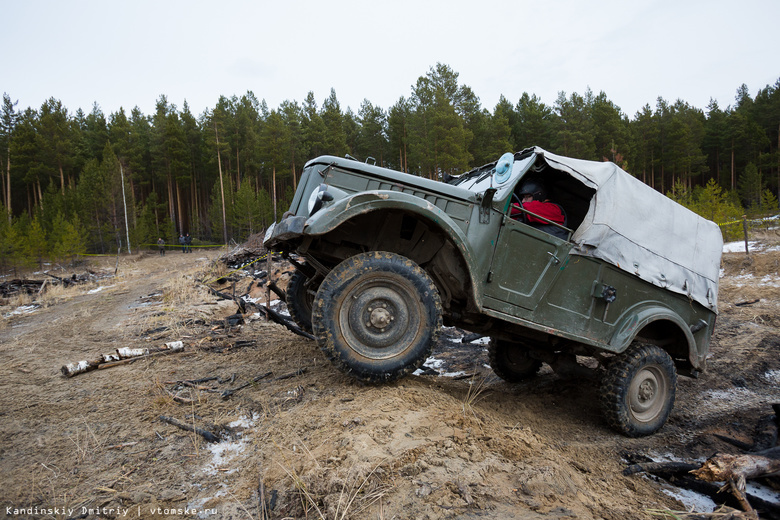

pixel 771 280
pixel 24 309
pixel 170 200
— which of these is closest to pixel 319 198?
pixel 24 309

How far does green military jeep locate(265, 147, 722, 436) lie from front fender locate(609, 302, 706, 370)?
0.01m

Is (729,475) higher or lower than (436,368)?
higher

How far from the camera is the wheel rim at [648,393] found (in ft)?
13.3

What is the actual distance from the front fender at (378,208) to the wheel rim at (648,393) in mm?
2271

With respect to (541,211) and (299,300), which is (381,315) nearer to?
(541,211)

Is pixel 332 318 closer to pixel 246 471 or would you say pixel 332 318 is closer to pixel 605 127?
pixel 246 471

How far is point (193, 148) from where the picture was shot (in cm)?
4750

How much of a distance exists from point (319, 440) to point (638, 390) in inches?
127

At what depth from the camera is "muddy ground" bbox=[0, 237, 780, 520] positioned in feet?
7.23

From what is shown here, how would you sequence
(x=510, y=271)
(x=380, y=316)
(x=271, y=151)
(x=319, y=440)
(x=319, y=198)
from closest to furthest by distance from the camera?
(x=319, y=440)
(x=380, y=316)
(x=319, y=198)
(x=510, y=271)
(x=271, y=151)

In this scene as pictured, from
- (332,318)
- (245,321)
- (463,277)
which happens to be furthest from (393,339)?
(245,321)

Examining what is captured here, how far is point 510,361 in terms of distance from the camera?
18.0ft

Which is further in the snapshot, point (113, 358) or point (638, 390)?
point (113, 358)

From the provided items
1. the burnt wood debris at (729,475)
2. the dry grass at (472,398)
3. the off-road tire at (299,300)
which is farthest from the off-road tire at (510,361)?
the off-road tire at (299,300)
